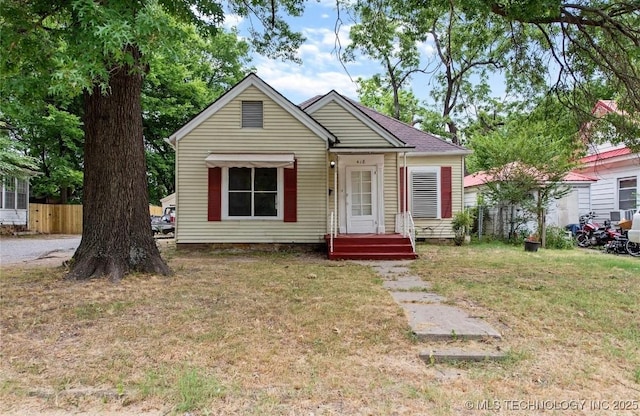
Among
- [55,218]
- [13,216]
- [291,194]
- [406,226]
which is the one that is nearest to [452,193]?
[406,226]

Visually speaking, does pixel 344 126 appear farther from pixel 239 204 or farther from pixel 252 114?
pixel 239 204

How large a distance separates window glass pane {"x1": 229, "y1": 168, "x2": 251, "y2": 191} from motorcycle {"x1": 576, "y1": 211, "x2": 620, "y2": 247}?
1096 centimetres

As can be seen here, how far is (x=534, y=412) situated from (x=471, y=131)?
27.1 metres

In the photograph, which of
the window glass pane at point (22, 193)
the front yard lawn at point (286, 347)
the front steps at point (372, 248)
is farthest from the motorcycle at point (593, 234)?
the window glass pane at point (22, 193)

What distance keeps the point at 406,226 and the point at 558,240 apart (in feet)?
19.2

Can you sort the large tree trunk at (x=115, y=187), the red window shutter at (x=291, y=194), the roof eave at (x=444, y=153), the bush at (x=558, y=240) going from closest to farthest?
the large tree trunk at (x=115, y=187), the red window shutter at (x=291, y=194), the bush at (x=558, y=240), the roof eave at (x=444, y=153)

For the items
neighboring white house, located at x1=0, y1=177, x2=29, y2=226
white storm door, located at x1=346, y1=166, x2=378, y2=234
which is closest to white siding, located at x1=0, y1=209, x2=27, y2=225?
neighboring white house, located at x1=0, y1=177, x2=29, y2=226

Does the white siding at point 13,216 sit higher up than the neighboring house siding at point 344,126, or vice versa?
the neighboring house siding at point 344,126

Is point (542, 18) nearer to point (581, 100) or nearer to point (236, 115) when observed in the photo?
point (581, 100)

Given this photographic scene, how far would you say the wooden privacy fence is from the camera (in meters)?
21.9

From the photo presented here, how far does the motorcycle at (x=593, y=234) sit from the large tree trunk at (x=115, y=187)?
13.1m

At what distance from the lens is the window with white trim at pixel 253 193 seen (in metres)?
11.2

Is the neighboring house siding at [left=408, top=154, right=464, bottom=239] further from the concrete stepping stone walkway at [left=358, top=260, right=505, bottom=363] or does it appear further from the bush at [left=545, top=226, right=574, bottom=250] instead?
the concrete stepping stone walkway at [left=358, top=260, right=505, bottom=363]

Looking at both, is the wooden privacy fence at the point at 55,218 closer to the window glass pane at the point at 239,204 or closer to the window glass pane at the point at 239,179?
the window glass pane at the point at 239,204
